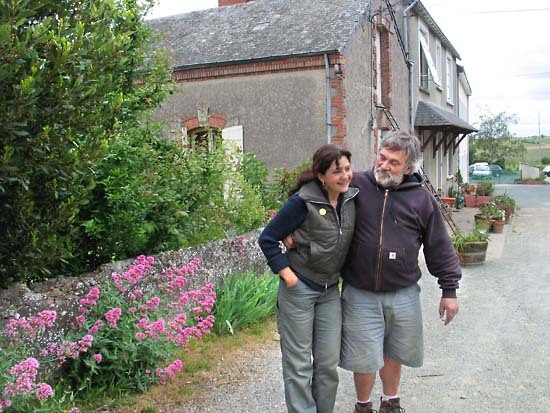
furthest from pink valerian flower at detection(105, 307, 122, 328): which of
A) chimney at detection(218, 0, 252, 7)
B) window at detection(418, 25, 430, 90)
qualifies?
window at detection(418, 25, 430, 90)

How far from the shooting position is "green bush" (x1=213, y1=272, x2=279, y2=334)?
569cm

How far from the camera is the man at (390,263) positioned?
3.57 meters

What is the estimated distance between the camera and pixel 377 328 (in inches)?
144

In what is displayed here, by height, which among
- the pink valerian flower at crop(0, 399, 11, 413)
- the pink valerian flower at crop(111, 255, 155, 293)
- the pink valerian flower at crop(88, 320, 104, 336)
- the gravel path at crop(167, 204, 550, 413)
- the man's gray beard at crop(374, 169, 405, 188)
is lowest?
the gravel path at crop(167, 204, 550, 413)

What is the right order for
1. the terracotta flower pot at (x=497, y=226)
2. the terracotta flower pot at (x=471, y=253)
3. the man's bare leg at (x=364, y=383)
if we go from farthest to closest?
1. the terracotta flower pot at (x=497, y=226)
2. the terracotta flower pot at (x=471, y=253)
3. the man's bare leg at (x=364, y=383)

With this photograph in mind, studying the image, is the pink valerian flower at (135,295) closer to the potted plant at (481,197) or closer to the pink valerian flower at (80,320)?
the pink valerian flower at (80,320)

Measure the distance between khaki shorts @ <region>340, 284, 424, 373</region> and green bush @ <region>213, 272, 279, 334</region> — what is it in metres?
2.15

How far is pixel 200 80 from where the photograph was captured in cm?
1335

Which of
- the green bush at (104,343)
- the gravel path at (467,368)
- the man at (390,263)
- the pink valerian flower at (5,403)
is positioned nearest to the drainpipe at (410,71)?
the gravel path at (467,368)

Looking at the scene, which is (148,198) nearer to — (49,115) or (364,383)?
(49,115)

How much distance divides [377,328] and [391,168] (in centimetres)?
99

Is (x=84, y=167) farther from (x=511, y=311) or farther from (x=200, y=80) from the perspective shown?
(x=200, y=80)

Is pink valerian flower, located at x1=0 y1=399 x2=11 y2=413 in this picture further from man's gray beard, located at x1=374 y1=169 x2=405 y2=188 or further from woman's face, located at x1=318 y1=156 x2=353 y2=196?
man's gray beard, located at x1=374 y1=169 x2=405 y2=188

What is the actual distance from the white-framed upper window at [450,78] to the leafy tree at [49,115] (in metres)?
21.1
